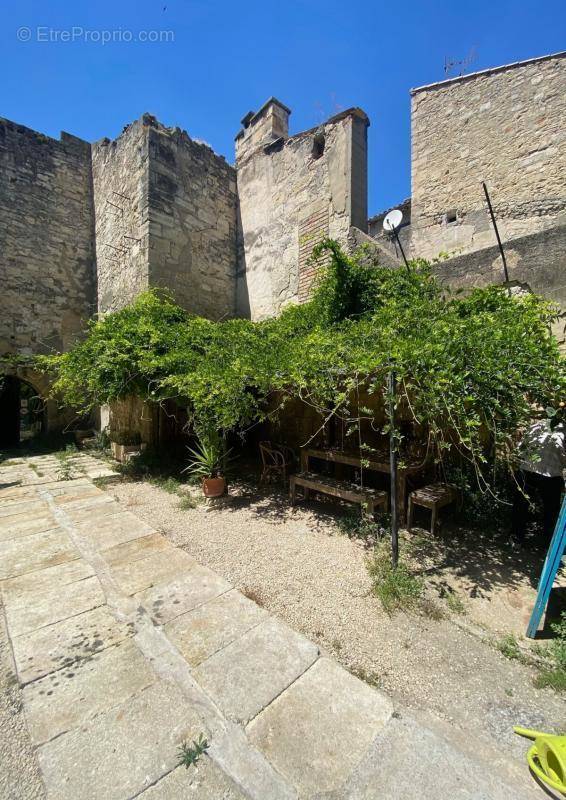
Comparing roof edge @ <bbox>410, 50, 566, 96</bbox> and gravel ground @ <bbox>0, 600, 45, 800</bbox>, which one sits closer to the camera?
gravel ground @ <bbox>0, 600, 45, 800</bbox>

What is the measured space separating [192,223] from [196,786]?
10128 mm

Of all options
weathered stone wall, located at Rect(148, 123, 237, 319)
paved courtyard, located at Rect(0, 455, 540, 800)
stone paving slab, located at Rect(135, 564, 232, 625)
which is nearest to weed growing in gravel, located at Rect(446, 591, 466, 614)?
paved courtyard, located at Rect(0, 455, 540, 800)

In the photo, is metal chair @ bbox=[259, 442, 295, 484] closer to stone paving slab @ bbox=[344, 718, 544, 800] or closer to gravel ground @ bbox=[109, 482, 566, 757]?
gravel ground @ bbox=[109, 482, 566, 757]

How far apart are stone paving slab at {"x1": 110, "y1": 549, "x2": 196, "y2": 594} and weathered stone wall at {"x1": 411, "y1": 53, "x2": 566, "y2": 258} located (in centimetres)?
824

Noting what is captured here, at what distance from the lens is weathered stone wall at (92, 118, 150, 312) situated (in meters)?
8.29

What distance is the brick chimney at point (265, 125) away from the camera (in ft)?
29.1

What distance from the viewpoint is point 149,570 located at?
3129 millimetres

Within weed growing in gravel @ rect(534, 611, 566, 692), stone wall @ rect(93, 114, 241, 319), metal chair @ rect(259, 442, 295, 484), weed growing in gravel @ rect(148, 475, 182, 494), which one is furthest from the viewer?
stone wall @ rect(93, 114, 241, 319)

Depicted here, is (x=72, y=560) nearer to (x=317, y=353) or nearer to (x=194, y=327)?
(x=317, y=353)

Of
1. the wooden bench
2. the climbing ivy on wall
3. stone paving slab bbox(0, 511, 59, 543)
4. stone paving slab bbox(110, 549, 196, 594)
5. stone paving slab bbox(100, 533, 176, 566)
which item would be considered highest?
the climbing ivy on wall

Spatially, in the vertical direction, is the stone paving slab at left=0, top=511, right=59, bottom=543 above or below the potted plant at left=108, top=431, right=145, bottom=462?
below

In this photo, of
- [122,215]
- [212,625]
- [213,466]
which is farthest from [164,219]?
[212,625]

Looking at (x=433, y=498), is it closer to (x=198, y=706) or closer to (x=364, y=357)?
(x=364, y=357)

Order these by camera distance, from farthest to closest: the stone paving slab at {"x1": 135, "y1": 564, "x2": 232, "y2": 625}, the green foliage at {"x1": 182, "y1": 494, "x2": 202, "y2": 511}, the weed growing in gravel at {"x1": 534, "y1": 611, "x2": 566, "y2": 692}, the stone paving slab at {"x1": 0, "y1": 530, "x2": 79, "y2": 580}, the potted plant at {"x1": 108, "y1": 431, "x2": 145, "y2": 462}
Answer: the potted plant at {"x1": 108, "y1": 431, "x2": 145, "y2": 462}
the green foliage at {"x1": 182, "y1": 494, "x2": 202, "y2": 511}
the stone paving slab at {"x1": 0, "y1": 530, "x2": 79, "y2": 580}
the stone paving slab at {"x1": 135, "y1": 564, "x2": 232, "y2": 625}
the weed growing in gravel at {"x1": 534, "y1": 611, "x2": 566, "y2": 692}
